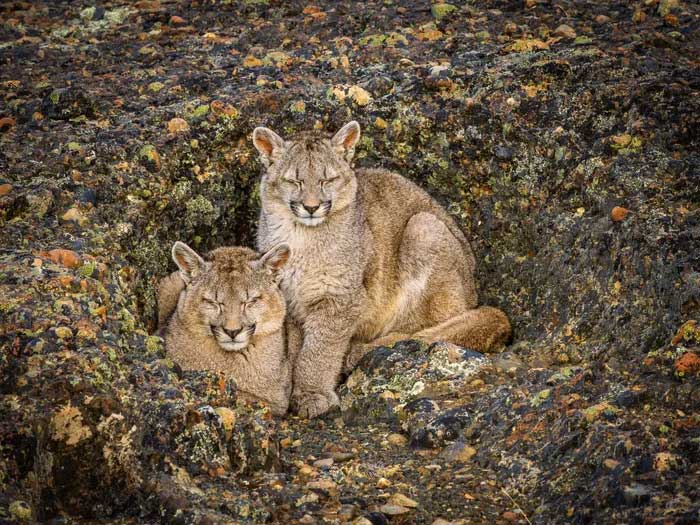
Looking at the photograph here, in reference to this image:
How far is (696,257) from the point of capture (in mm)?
6980

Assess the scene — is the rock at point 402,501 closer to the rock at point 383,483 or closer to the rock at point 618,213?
the rock at point 383,483

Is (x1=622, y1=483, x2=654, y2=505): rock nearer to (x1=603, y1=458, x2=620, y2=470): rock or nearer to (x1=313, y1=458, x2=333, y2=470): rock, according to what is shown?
(x1=603, y1=458, x2=620, y2=470): rock

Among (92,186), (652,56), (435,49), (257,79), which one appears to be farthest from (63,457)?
(652,56)

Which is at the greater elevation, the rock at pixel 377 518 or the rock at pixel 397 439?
the rock at pixel 377 518

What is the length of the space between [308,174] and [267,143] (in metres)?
0.55

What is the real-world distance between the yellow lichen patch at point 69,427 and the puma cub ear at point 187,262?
7.72 ft

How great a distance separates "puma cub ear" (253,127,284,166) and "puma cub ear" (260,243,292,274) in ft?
3.20

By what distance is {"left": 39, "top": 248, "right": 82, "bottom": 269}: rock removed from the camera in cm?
722

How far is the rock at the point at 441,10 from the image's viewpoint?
417 inches

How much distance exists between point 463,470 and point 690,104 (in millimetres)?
4381

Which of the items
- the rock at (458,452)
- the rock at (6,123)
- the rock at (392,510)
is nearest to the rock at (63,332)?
the rock at (392,510)

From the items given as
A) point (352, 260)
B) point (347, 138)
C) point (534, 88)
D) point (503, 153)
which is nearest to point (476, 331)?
point (352, 260)

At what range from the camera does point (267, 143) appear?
28.5 ft

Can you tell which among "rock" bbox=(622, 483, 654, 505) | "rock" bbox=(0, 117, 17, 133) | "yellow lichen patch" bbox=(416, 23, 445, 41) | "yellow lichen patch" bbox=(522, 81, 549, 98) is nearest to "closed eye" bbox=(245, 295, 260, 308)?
"rock" bbox=(0, 117, 17, 133)
